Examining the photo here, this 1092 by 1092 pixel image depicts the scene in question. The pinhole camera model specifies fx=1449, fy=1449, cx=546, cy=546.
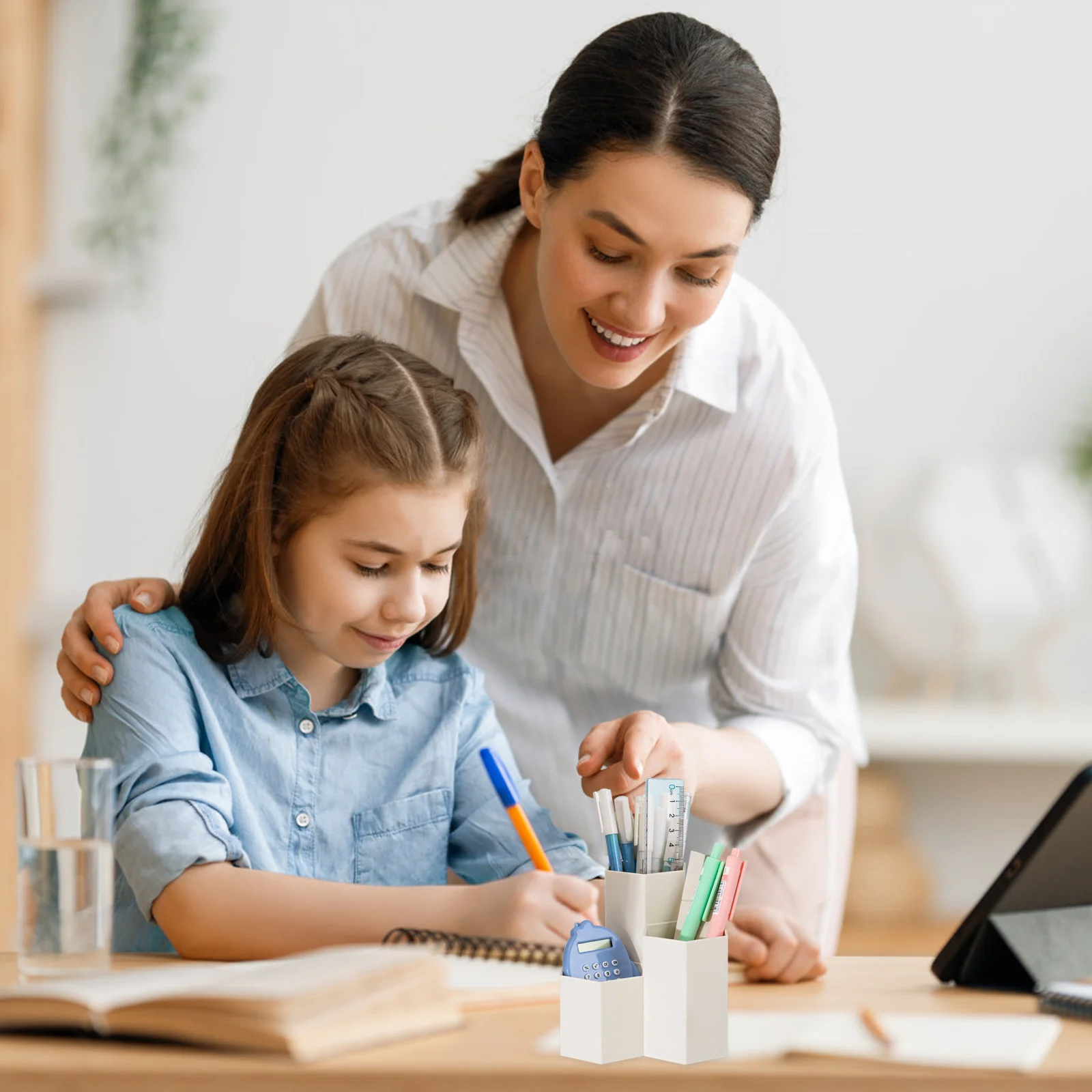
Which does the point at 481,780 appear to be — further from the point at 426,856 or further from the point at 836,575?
the point at 836,575

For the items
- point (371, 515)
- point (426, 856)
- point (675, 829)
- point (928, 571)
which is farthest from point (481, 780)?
point (928, 571)

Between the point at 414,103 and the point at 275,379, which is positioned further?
the point at 414,103

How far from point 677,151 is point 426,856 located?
65 centimetres

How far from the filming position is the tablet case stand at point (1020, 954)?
94 cm

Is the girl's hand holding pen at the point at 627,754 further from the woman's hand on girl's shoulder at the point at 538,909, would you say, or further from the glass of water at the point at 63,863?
the glass of water at the point at 63,863

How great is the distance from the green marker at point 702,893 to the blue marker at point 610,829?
→ 0.16 ft

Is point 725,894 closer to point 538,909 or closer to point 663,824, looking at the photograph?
point 663,824

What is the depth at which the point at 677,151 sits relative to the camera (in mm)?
1233

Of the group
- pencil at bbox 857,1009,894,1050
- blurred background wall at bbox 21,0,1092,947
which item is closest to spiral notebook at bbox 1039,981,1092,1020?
pencil at bbox 857,1009,894,1050

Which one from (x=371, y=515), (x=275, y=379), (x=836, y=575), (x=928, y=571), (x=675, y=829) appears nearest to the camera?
(x=675, y=829)

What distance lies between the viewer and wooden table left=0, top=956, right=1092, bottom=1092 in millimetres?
680

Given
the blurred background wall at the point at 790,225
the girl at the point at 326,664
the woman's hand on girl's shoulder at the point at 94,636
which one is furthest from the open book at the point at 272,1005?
the blurred background wall at the point at 790,225

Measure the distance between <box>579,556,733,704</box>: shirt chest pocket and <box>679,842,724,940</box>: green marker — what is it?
784mm

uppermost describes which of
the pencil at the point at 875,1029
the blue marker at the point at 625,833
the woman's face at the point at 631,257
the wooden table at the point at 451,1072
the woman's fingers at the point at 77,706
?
the woman's face at the point at 631,257
